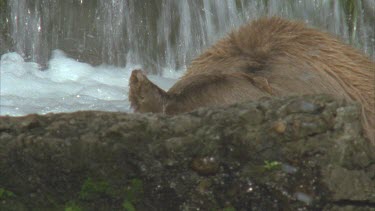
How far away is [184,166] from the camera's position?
3641mm

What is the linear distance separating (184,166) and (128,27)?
630 centimetres

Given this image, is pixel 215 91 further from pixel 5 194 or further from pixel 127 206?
pixel 5 194

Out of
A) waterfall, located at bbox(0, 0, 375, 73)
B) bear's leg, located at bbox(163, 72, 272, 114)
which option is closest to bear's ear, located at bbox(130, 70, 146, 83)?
bear's leg, located at bbox(163, 72, 272, 114)

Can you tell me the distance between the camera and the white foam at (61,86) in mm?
7777

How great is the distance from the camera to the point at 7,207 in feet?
12.0

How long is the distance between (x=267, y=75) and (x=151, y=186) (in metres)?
1.58

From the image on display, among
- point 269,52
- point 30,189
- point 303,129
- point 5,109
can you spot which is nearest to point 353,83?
point 269,52

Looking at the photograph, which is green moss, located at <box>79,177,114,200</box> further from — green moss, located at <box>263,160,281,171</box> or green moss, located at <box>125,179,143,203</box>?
green moss, located at <box>263,160,281,171</box>

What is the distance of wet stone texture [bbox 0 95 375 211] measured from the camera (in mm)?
3625

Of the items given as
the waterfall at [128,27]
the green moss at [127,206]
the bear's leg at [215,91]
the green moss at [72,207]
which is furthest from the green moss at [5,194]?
the waterfall at [128,27]

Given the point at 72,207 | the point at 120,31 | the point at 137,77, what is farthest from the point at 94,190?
the point at 120,31

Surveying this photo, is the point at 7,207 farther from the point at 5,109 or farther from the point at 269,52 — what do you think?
the point at 5,109

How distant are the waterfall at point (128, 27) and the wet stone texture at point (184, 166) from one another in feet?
18.9

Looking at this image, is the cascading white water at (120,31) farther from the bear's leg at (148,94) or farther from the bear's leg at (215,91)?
the bear's leg at (148,94)
